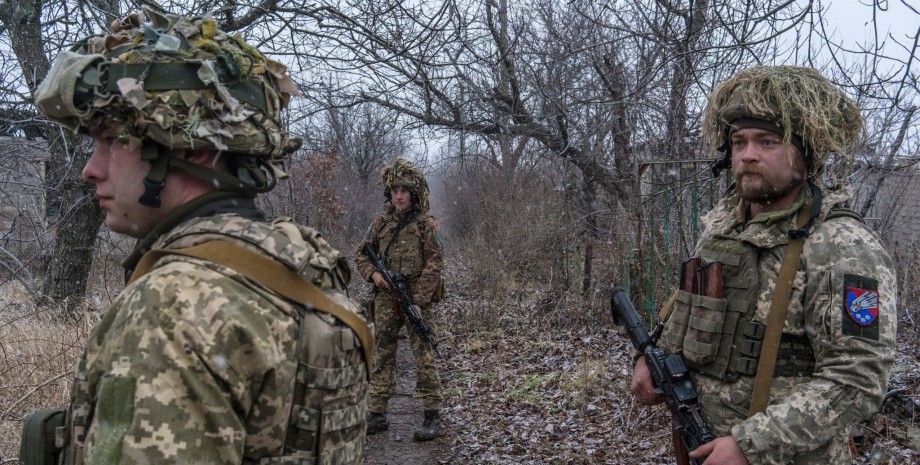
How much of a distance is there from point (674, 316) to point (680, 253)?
14.7 feet

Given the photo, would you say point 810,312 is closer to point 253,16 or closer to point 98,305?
Result: point 253,16

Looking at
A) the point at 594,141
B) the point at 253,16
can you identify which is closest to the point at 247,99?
the point at 253,16

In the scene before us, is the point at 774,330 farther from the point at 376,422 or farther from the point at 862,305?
the point at 376,422

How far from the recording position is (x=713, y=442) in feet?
7.20

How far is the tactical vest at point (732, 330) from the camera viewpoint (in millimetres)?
2287

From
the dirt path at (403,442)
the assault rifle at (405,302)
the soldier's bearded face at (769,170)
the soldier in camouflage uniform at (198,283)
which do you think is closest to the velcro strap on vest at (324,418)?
the soldier in camouflage uniform at (198,283)

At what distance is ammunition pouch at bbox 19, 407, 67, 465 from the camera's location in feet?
4.59

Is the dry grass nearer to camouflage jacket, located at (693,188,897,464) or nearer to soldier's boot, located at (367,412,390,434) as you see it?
soldier's boot, located at (367,412,390,434)

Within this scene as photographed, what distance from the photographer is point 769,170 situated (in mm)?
2438

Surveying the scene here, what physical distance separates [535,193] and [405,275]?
18.6 ft

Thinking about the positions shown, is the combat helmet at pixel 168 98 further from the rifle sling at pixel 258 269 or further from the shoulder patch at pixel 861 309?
the shoulder patch at pixel 861 309

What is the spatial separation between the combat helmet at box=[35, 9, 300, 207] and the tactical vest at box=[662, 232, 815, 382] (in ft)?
5.88

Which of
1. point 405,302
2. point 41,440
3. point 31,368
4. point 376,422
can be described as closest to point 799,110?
point 41,440

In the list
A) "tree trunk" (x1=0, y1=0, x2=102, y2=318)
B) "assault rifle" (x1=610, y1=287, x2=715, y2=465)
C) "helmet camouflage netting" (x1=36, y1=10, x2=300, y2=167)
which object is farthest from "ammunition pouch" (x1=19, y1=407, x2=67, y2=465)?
"tree trunk" (x1=0, y1=0, x2=102, y2=318)
